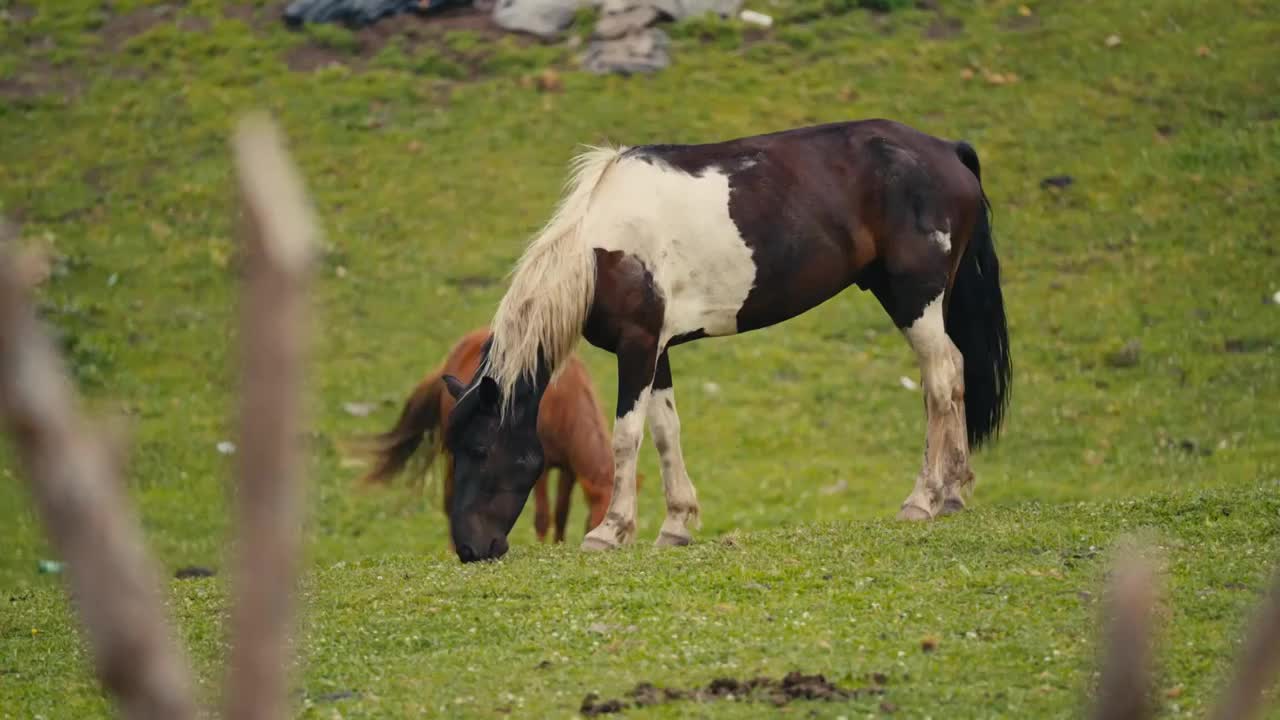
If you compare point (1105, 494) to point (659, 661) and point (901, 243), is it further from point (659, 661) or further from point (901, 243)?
point (659, 661)

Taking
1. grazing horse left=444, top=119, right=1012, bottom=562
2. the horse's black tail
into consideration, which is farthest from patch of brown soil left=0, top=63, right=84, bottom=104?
the horse's black tail

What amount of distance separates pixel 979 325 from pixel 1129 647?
966 centimetres

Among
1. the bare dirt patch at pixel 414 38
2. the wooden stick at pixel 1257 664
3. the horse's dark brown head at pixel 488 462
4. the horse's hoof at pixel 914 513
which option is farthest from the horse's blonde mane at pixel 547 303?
the bare dirt patch at pixel 414 38

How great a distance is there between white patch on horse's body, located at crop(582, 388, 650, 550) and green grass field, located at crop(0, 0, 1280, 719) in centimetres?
26

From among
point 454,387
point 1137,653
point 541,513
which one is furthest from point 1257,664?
point 541,513

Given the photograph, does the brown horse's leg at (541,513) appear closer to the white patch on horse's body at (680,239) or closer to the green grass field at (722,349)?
the green grass field at (722,349)

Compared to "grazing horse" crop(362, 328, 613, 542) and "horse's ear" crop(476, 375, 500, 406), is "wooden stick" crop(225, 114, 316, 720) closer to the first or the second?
"horse's ear" crop(476, 375, 500, 406)

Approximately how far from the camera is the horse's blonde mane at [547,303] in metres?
9.84

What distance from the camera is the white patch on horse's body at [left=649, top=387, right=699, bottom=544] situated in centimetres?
1042

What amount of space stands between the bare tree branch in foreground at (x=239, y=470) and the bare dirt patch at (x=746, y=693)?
4752 mm

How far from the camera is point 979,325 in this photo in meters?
11.1

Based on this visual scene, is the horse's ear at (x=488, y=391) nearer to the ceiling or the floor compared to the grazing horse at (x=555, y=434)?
nearer to the ceiling

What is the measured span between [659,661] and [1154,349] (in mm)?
14829

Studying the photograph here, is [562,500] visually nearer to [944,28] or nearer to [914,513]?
[914,513]
